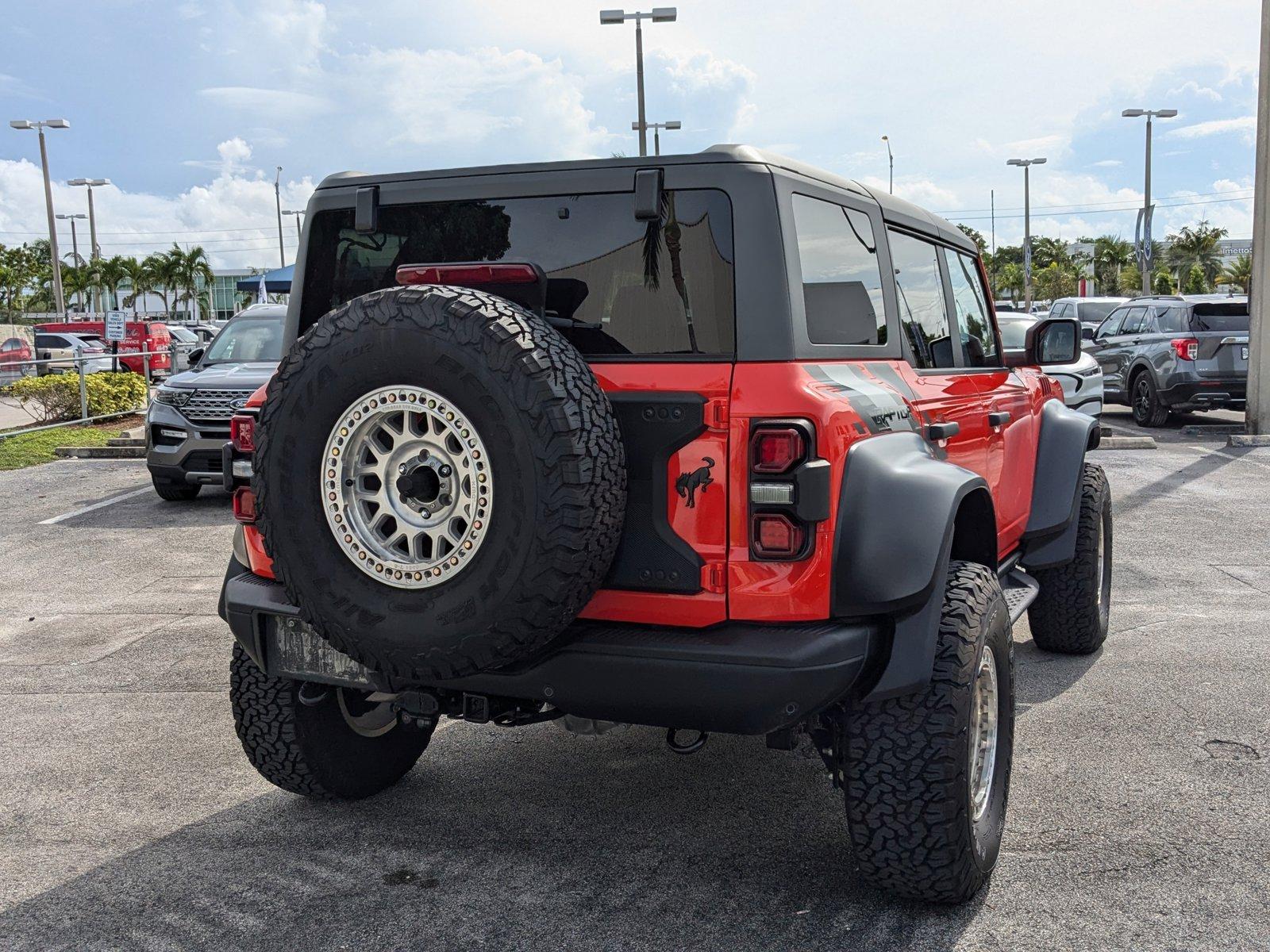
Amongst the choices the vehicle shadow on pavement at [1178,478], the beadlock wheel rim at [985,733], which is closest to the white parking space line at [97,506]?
the vehicle shadow on pavement at [1178,478]

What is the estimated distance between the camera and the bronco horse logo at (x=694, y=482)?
9.82 ft

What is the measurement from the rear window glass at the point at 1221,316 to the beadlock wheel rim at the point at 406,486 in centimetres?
1541

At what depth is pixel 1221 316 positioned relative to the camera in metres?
16.4

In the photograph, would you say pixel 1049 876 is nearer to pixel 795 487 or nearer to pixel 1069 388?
pixel 795 487

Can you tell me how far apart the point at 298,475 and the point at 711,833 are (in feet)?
5.62

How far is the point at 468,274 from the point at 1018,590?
8.19 feet

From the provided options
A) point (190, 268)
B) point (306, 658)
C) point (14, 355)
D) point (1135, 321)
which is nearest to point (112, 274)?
point (190, 268)

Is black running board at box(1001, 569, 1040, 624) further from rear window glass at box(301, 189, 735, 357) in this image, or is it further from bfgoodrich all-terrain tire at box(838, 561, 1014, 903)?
rear window glass at box(301, 189, 735, 357)

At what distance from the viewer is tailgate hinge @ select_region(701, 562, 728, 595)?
3.01m

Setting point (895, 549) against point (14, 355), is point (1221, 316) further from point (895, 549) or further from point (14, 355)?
point (14, 355)

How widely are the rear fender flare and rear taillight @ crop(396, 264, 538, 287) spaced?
951 millimetres

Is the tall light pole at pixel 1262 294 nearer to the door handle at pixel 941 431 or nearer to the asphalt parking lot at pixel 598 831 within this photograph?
the asphalt parking lot at pixel 598 831

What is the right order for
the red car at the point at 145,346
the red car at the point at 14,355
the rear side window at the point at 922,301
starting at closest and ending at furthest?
1. the rear side window at the point at 922,301
2. the red car at the point at 145,346
3. the red car at the point at 14,355

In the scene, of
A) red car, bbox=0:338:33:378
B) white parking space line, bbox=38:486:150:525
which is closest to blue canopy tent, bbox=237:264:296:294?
red car, bbox=0:338:33:378
